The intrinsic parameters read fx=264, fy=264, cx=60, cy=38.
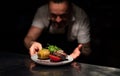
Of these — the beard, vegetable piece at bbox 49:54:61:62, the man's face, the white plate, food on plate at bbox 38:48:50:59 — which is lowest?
the white plate

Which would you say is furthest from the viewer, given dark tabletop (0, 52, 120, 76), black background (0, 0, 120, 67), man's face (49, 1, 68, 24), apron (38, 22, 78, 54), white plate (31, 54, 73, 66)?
black background (0, 0, 120, 67)

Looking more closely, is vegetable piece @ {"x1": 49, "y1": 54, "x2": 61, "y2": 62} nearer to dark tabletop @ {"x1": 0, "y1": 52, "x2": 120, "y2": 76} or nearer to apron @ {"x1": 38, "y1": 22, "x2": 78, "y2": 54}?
dark tabletop @ {"x1": 0, "y1": 52, "x2": 120, "y2": 76}

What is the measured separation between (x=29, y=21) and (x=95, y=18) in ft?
3.32

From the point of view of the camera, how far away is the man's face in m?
2.46

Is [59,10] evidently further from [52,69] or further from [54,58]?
[52,69]

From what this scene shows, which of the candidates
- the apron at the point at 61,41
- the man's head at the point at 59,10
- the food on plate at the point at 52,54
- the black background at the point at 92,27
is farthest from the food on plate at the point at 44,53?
the black background at the point at 92,27

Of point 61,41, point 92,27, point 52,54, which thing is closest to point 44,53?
point 52,54

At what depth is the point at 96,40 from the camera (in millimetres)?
3861

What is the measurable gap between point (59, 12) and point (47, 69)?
94 cm

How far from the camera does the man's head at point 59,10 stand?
8.08 ft

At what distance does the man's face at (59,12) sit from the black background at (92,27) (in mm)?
1232

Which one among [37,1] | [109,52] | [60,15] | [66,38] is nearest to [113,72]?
[60,15]

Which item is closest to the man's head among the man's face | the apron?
the man's face

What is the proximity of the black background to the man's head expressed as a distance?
1.22 meters
